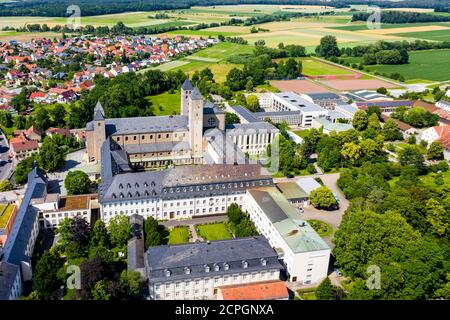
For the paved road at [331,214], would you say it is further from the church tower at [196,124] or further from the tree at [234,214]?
the church tower at [196,124]

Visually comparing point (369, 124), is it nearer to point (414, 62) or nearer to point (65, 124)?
point (65, 124)

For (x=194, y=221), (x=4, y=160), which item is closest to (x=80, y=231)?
(x=194, y=221)

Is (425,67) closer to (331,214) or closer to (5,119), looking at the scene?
(331,214)

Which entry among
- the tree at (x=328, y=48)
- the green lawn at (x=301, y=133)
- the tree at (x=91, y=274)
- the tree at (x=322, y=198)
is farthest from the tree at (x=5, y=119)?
the tree at (x=328, y=48)

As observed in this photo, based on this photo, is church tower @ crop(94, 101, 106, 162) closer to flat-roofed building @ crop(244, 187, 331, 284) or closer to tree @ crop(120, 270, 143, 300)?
flat-roofed building @ crop(244, 187, 331, 284)

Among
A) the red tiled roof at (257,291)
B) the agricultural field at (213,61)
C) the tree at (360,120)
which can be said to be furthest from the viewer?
the agricultural field at (213,61)

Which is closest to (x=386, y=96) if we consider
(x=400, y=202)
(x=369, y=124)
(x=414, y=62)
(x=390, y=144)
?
(x=369, y=124)
